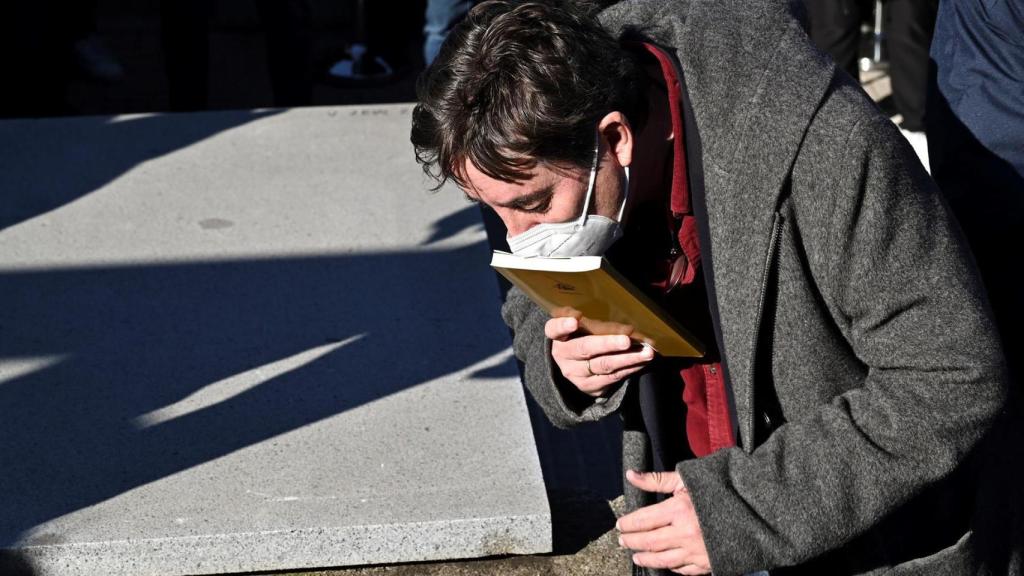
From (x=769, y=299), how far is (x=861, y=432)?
20 centimetres

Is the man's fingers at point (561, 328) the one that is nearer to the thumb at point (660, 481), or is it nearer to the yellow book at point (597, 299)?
the yellow book at point (597, 299)

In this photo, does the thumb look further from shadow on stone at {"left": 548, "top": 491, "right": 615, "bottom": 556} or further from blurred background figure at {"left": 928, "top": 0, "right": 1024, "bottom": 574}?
shadow on stone at {"left": 548, "top": 491, "right": 615, "bottom": 556}

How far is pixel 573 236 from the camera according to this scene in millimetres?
1752

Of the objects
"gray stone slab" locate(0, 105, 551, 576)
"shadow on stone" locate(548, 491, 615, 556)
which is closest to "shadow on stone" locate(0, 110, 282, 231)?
"gray stone slab" locate(0, 105, 551, 576)

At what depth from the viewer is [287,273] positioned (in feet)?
13.0

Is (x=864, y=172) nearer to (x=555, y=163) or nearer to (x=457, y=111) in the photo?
(x=555, y=163)

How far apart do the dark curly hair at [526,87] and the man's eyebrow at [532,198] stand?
0.05 meters

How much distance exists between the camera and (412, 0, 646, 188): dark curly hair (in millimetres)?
1592

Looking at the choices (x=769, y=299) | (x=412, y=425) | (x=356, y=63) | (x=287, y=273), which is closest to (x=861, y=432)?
(x=769, y=299)

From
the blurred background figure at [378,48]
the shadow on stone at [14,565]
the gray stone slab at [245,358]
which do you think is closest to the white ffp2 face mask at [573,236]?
the gray stone slab at [245,358]

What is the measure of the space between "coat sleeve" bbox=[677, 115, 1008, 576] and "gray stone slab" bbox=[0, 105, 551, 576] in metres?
1.21

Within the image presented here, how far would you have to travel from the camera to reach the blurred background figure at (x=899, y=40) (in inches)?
221

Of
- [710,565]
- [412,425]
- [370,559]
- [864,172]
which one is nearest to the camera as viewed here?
[864,172]

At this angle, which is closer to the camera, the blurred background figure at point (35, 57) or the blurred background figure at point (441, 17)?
the blurred background figure at point (441, 17)
